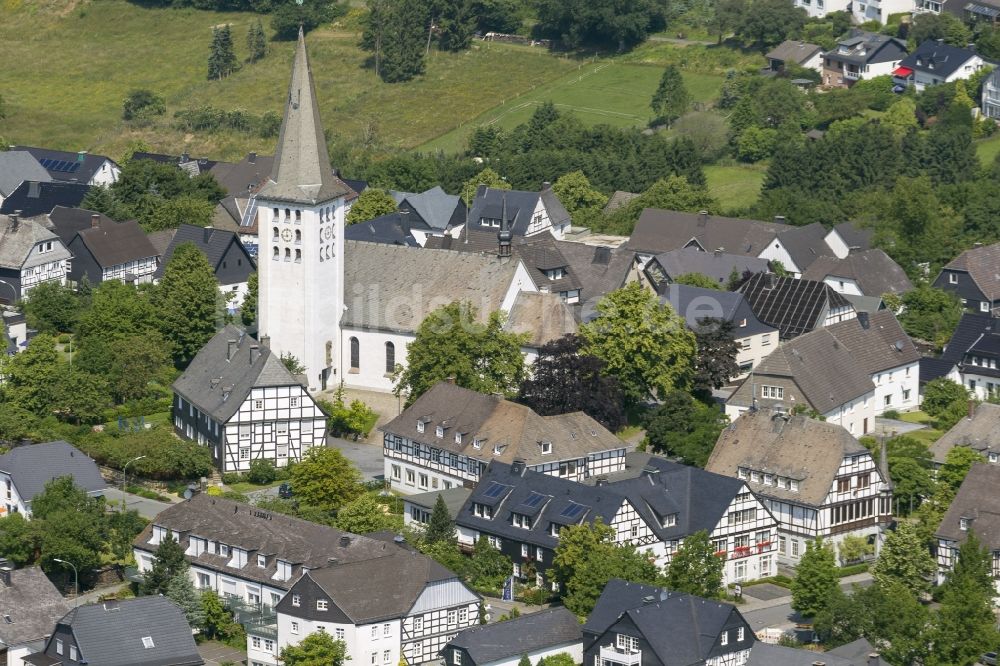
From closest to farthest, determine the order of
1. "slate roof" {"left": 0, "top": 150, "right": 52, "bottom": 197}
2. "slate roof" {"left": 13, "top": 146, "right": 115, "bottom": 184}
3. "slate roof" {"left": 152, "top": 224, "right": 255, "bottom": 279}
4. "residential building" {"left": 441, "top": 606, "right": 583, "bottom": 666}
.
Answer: "residential building" {"left": 441, "top": 606, "right": 583, "bottom": 666} → "slate roof" {"left": 152, "top": 224, "right": 255, "bottom": 279} → "slate roof" {"left": 0, "top": 150, "right": 52, "bottom": 197} → "slate roof" {"left": 13, "top": 146, "right": 115, "bottom": 184}

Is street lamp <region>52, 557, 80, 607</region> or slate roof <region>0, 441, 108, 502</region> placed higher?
slate roof <region>0, 441, 108, 502</region>

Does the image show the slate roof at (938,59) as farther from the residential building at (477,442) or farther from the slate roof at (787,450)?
the residential building at (477,442)

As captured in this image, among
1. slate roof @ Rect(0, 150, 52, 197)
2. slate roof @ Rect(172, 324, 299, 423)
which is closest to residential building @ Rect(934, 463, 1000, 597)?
slate roof @ Rect(172, 324, 299, 423)

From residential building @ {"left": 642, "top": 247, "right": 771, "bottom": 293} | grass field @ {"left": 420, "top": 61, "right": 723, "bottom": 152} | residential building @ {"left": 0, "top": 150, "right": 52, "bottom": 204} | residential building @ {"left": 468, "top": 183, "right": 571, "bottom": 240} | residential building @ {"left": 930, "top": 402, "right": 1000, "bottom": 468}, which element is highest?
residential building @ {"left": 930, "top": 402, "right": 1000, "bottom": 468}

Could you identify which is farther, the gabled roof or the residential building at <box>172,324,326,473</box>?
the gabled roof

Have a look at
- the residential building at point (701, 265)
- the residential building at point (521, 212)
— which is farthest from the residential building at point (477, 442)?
the residential building at point (521, 212)

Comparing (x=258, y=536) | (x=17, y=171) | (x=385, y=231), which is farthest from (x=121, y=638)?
(x=17, y=171)

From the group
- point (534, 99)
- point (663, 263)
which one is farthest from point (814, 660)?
point (534, 99)

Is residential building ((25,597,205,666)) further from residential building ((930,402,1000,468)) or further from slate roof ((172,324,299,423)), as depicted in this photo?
residential building ((930,402,1000,468))
